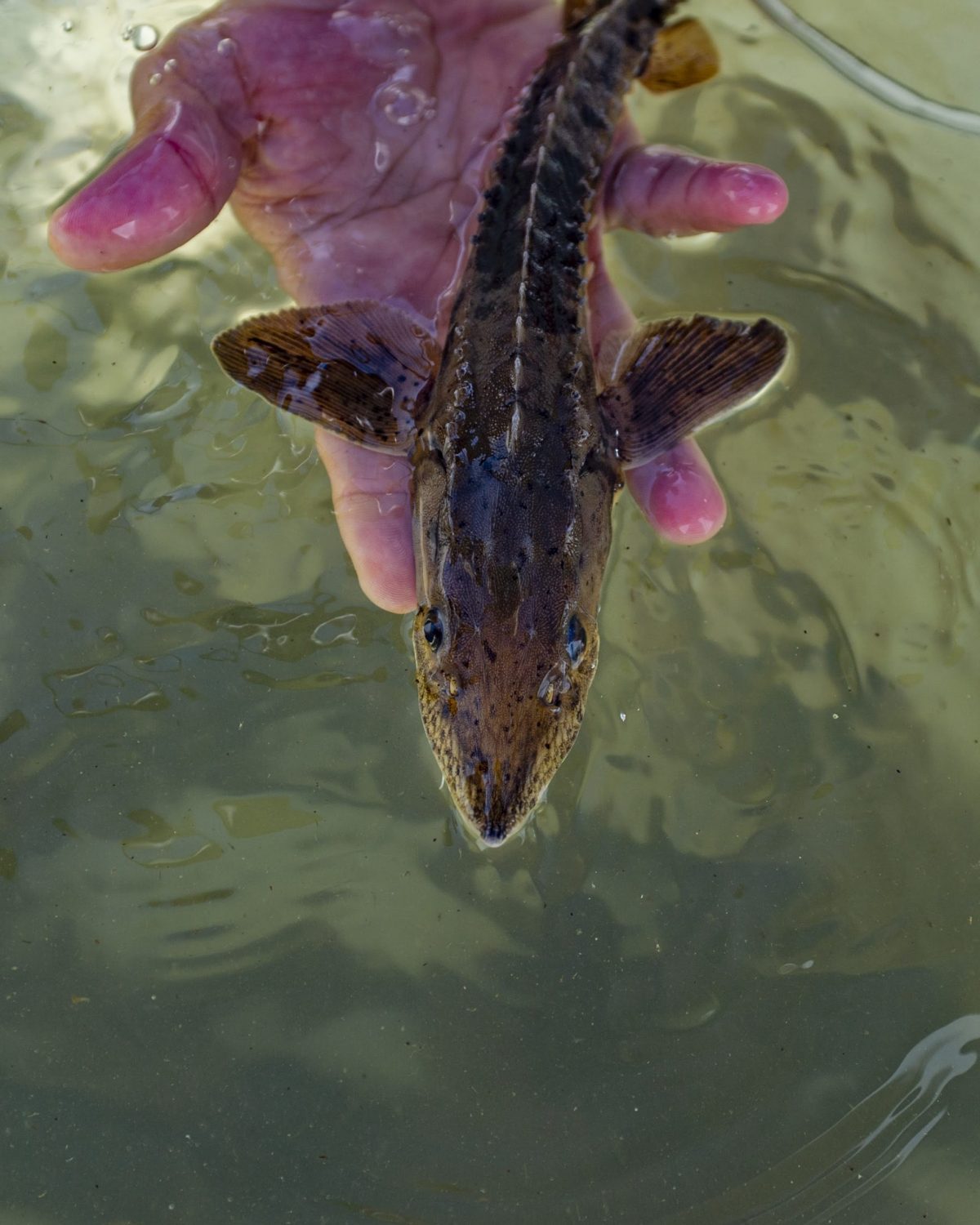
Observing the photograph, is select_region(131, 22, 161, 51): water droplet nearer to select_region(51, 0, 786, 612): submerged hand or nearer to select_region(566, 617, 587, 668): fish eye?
select_region(51, 0, 786, 612): submerged hand

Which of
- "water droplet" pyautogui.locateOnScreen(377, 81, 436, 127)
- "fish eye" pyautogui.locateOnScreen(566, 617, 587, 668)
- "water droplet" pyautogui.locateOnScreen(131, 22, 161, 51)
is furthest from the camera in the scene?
"water droplet" pyautogui.locateOnScreen(131, 22, 161, 51)

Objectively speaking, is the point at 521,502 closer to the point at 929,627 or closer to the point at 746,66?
the point at 929,627

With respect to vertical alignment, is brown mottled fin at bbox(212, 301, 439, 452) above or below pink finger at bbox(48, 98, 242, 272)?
below

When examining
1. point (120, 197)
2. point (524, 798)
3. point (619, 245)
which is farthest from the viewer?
point (619, 245)

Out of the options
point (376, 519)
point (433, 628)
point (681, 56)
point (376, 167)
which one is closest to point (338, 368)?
point (376, 519)

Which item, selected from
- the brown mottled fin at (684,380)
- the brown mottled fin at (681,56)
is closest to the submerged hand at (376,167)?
the brown mottled fin at (684,380)

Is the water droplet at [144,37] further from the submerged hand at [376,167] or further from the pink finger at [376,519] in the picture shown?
the pink finger at [376,519]

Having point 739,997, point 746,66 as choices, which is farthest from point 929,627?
point 746,66

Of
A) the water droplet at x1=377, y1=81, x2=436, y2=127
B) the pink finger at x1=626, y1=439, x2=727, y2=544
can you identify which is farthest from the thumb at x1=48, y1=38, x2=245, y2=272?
the pink finger at x1=626, y1=439, x2=727, y2=544
